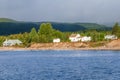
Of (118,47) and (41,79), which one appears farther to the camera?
(118,47)

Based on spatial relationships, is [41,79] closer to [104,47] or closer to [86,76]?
[86,76]

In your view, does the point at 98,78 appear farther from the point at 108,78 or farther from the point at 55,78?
the point at 55,78

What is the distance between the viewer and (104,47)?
651ft

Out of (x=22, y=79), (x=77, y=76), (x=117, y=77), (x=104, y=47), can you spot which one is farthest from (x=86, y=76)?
(x=104, y=47)

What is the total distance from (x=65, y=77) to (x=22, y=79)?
5.74m

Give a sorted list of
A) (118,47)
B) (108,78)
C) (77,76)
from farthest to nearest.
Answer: (118,47) → (77,76) → (108,78)

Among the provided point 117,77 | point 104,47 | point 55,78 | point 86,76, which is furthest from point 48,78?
point 104,47

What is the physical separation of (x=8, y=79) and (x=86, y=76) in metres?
10.4

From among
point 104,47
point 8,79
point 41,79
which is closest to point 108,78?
point 41,79

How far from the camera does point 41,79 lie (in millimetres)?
51812

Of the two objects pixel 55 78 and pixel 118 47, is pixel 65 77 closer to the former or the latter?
pixel 55 78

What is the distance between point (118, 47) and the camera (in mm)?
197750

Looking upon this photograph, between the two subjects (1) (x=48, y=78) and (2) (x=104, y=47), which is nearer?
(1) (x=48, y=78)

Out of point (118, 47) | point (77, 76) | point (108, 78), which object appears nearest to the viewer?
point (108, 78)
